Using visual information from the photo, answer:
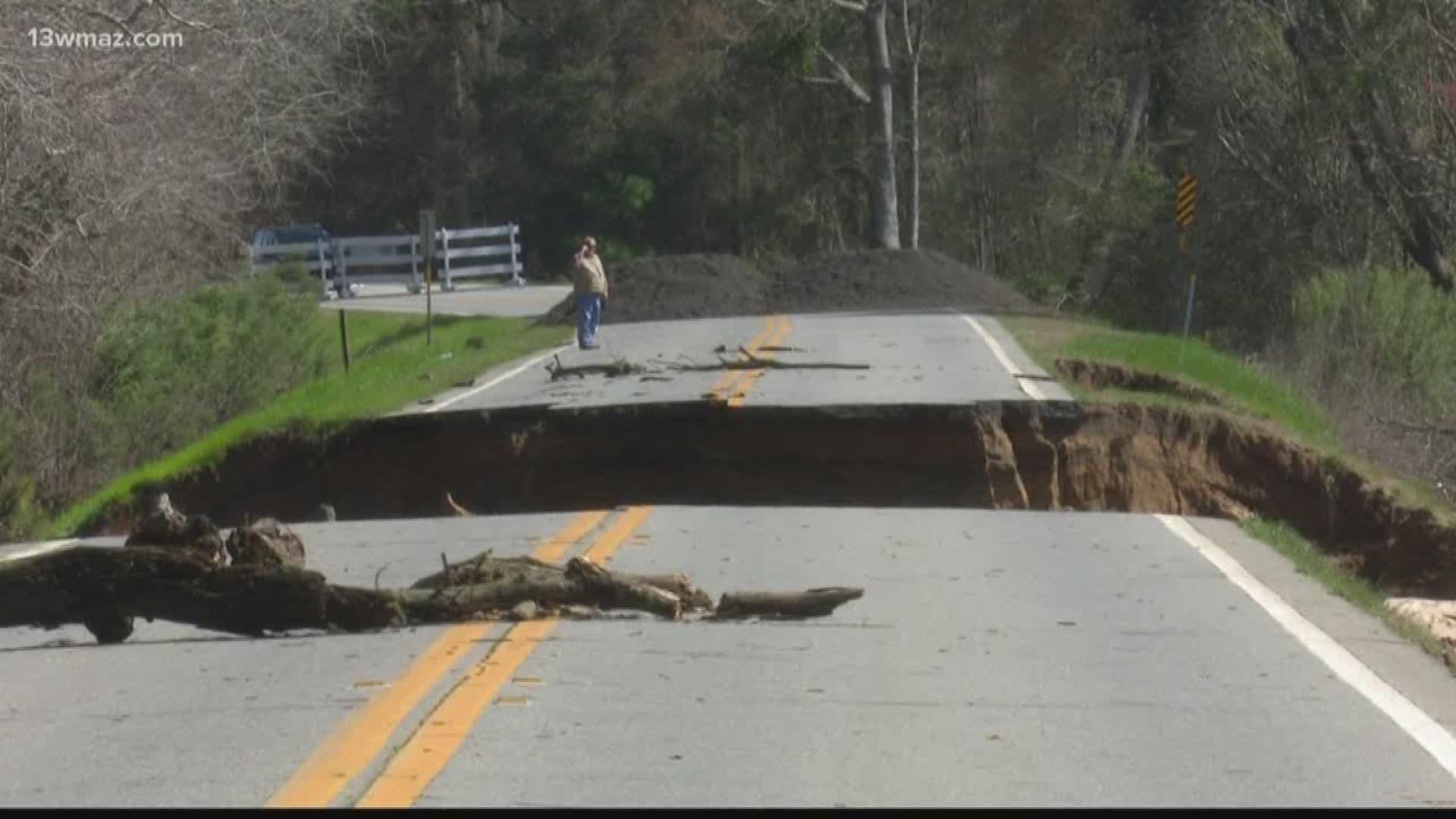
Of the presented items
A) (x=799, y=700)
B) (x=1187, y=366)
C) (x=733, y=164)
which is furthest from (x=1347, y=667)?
(x=733, y=164)

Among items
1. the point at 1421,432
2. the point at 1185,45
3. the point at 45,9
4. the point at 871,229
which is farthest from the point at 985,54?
the point at 45,9

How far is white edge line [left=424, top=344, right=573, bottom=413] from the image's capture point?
24.1 metres

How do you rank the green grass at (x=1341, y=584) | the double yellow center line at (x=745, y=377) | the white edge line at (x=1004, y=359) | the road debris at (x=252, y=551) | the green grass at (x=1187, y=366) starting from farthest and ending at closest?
the green grass at (x=1187, y=366), the white edge line at (x=1004, y=359), the double yellow center line at (x=745, y=377), the green grass at (x=1341, y=584), the road debris at (x=252, y=551)

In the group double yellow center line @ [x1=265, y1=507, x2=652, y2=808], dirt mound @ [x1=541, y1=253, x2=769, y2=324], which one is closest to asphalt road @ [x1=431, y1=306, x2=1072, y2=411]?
dirt mound @ [x1=541, y1=253, x2=769, y2=324]

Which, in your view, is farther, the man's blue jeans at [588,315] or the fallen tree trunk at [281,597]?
the man's blue jeans at [588,315]

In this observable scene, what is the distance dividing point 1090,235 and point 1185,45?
4544mm

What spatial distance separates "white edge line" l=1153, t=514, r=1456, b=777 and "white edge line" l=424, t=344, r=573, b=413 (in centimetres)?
1180

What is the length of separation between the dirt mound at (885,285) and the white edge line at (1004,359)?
154 inches

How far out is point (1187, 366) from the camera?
87.1ft

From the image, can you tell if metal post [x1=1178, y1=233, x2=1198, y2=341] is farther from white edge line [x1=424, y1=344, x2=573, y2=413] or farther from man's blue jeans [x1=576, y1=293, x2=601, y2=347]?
white edge line [x1=424, y1=344, x2=573, y2=413]

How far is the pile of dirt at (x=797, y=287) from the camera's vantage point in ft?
133

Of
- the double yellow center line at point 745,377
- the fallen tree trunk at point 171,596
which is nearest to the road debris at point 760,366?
the double yellow center line at point 745,377

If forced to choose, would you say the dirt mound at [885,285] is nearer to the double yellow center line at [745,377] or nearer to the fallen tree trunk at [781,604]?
the double yellow center line at [745,377]

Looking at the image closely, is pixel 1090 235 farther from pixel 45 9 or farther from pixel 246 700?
pixel 246 700
